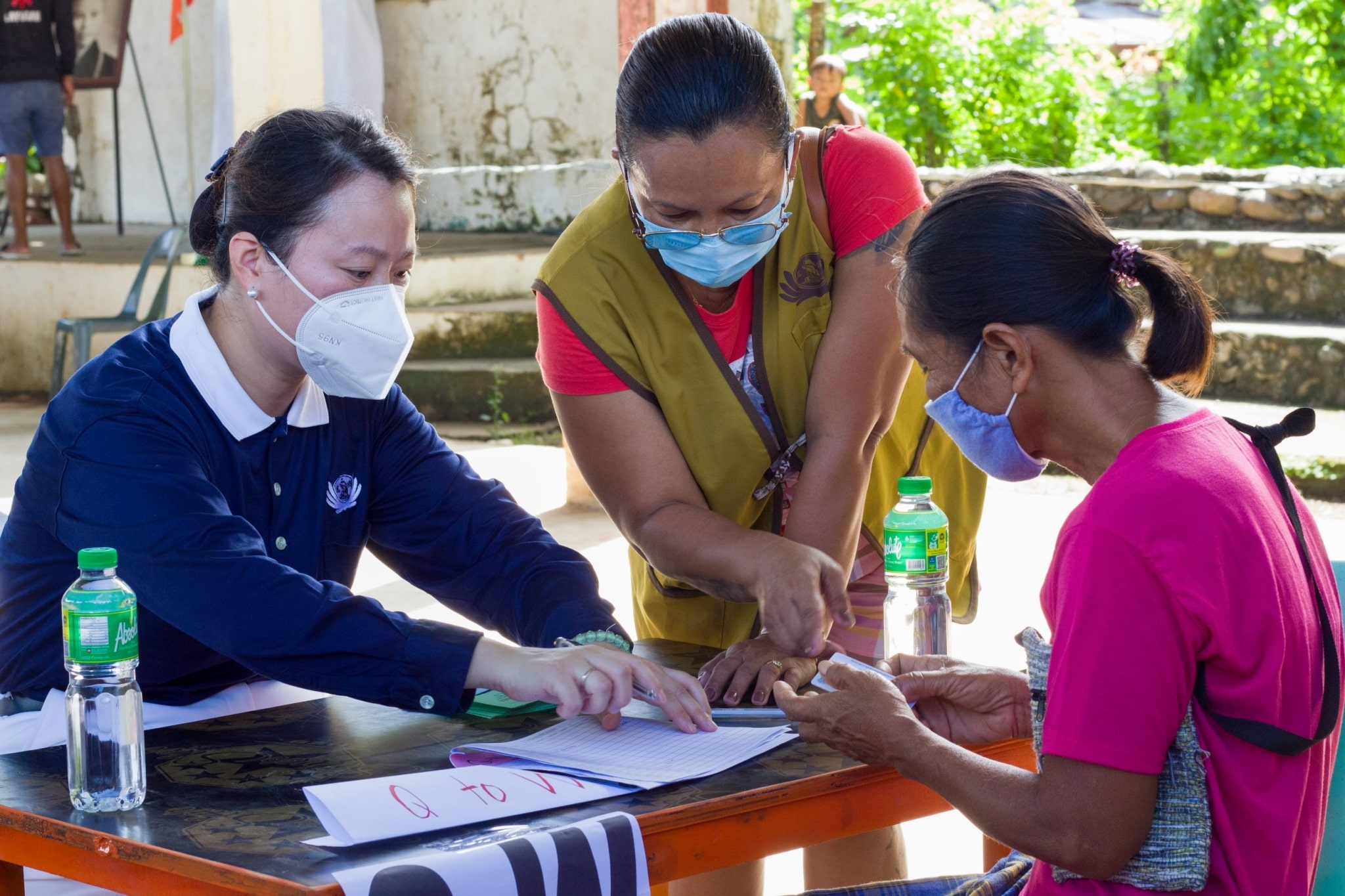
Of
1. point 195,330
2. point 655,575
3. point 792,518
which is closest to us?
point 195,330

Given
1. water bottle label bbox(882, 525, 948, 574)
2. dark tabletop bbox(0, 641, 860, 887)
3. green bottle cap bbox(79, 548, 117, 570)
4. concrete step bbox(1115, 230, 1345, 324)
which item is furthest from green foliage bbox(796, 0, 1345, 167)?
green bottle cap bbox(79, 548, 117, 570)

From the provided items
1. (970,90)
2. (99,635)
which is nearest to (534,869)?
(99,635)

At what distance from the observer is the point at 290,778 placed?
175 centimetres

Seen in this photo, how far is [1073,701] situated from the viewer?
1.49 m

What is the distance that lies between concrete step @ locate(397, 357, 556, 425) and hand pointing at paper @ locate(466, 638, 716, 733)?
19.7 ft

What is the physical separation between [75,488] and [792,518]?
107 centimetres

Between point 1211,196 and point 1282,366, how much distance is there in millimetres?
1733

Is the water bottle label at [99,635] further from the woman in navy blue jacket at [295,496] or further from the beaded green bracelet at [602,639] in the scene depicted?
the beaded green bracelet at [602,639]

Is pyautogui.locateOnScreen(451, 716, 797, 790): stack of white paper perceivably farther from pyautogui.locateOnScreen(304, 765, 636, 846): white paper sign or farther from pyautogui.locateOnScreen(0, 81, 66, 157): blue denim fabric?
pyautogui.locateOnScreen(0, 81, 66, 157): blue denim fabric

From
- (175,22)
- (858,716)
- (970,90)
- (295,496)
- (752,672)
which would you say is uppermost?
(175,22)

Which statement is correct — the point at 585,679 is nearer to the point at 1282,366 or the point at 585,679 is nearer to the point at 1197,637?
the point at 1197,637

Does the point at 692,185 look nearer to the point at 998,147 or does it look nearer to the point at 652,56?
the point at 652,56

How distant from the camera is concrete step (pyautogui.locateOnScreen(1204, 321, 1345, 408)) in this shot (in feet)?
24.0

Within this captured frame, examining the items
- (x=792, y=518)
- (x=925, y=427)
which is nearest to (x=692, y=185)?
(x=792, y=518)
